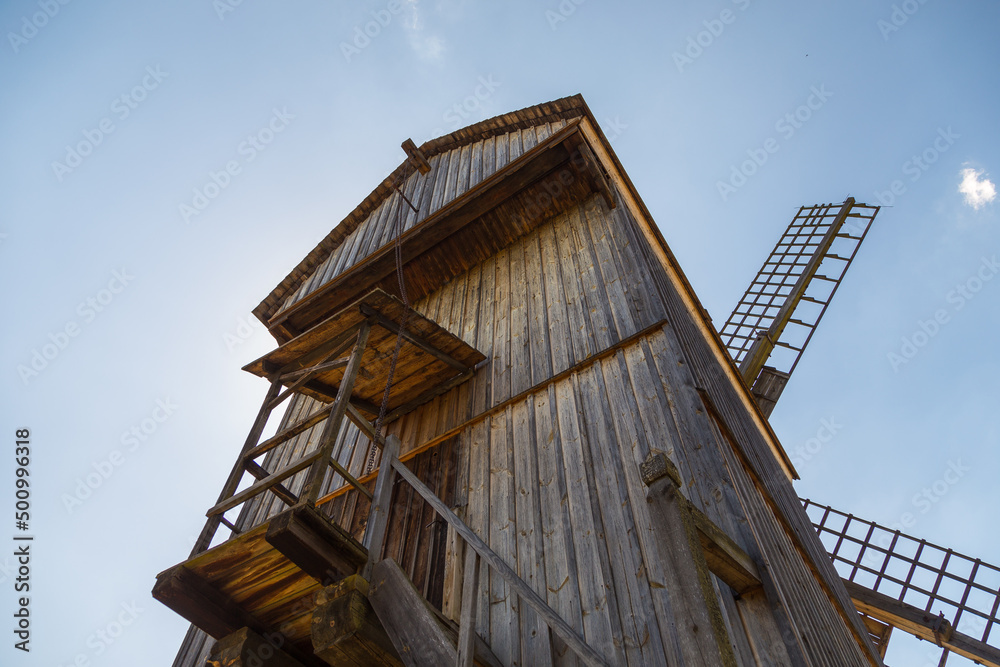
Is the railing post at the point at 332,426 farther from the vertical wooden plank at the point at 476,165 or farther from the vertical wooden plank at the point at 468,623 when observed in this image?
the vertical wooden plank at the point at 476,165

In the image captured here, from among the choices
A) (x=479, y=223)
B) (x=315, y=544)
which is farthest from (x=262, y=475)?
(x=479, y=223)

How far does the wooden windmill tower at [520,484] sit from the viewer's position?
3.61 meters

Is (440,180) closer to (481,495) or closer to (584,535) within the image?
(481,495)

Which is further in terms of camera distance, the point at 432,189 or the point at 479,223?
the point at 432,189

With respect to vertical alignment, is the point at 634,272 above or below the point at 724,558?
above

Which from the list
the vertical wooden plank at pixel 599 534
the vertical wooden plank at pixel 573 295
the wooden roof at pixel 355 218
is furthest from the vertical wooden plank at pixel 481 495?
the wooden roof at pixel 355 218

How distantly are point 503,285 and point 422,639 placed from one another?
5625mm

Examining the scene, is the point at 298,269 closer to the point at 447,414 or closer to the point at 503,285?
the point at 503,285

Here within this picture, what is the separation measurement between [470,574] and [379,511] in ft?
2.82

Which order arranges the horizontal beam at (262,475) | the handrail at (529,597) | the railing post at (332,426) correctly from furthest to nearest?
the horizontal beam at (262,475)
the railing post at (332,426)
the handrail at (529,597)

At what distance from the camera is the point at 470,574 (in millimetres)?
3791

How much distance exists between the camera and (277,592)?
4590mm

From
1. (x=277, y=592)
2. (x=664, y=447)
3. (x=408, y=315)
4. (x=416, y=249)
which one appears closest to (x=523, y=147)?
(x=416, y=249)

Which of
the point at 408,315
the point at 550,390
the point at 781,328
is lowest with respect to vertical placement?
the point at 550,390
